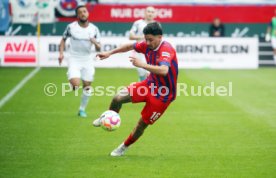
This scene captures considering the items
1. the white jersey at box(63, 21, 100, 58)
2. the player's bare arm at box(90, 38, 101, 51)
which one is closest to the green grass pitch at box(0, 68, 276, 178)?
the white jersey at box(63, 21, 100, 58)

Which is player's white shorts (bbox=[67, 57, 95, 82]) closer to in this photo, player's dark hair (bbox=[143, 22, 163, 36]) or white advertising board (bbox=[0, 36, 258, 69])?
player's dark hair (bbox=[143, 22, 163, 36])

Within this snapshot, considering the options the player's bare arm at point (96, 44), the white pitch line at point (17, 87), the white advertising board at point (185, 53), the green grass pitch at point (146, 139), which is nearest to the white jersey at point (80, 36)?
the player's bare arm at point (96, 44)

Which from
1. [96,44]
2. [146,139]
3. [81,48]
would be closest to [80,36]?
[81,48]

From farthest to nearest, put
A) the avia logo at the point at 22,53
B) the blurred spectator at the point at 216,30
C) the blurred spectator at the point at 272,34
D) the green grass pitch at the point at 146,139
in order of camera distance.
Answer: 1. the blurred spectator at the point at 216,30
2. the blurred spectator at the point at 272,34
3. the avia logo at the point at 22,53
4. the green grass pitch at the point at 146,139

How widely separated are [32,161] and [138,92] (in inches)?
80.0

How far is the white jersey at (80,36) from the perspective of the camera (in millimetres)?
17188

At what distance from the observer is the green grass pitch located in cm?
1116

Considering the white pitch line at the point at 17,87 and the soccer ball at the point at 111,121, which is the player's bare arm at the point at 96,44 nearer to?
the white pitch line at the point at 17,87

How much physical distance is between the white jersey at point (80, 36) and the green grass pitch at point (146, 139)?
1550mm

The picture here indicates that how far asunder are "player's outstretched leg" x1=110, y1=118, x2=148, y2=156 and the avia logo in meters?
18.4

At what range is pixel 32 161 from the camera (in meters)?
11.7

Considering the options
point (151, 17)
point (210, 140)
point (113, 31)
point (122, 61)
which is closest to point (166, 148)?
point (210, 140)

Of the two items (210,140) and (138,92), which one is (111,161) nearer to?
(138,92)

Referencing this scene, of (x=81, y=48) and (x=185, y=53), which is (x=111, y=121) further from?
(x=185, y=53)
